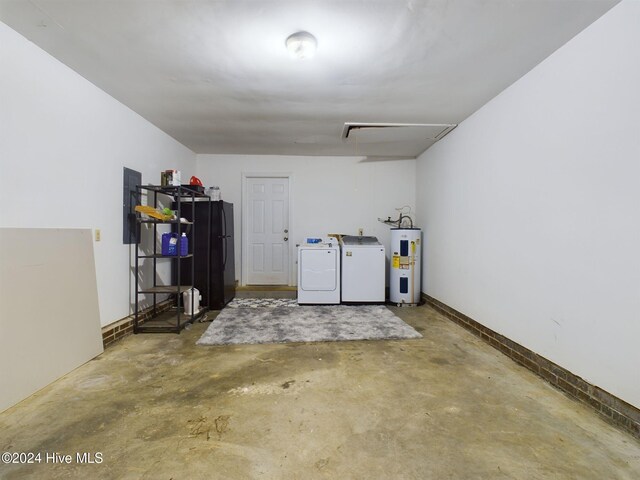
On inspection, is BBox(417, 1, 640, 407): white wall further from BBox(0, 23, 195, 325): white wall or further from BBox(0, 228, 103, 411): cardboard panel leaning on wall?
BBox(0, 23, 195, 325): white wall

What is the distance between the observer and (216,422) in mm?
1640

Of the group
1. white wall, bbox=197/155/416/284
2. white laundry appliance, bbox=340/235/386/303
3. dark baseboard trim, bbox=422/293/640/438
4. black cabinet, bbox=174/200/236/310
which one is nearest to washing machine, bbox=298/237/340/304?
white laundry appliance, bbox=340/235/386/303

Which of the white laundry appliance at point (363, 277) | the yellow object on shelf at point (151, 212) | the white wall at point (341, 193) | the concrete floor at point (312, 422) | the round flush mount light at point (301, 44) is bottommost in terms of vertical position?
the concrete floor at point (312, 422)

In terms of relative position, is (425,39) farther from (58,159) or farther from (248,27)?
(58,159)

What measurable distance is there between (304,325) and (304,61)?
8.72 feet

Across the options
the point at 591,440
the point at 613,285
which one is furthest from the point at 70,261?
the point at 613,285

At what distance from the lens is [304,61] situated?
223 centimetres

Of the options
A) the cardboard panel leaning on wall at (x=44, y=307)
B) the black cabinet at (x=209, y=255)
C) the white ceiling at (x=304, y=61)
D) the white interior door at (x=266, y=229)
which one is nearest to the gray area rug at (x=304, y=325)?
the black cabinet at (x=209, y=255)

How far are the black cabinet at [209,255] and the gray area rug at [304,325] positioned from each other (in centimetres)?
29

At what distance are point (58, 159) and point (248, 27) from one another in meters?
1.80

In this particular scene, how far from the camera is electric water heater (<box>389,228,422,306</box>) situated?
4.40m

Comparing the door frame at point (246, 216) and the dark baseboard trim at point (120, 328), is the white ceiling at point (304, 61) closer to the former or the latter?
the door frame at point (246, 216)

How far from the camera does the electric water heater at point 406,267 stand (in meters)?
4.40

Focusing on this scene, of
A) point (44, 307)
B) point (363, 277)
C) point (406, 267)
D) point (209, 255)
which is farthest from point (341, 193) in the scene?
point (44, 307)
